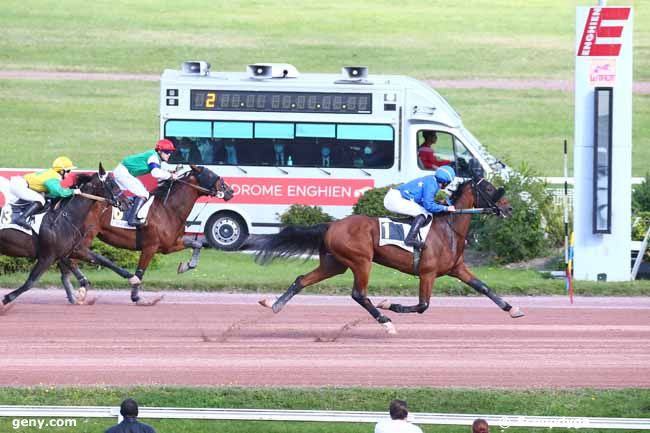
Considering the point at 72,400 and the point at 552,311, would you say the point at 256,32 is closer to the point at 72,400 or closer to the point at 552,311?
the point at 552,311

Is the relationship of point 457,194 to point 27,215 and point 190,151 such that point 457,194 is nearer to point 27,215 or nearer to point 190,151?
point 27,215

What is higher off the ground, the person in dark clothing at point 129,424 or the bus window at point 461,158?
the bus window at point 461,158

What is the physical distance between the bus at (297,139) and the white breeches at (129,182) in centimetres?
404

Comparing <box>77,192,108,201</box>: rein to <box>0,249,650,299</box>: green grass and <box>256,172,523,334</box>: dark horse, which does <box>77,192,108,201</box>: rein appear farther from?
<box>0,249,650,299</box>: green grass

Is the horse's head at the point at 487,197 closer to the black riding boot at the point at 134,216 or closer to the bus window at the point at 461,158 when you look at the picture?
the black riding boot at the point at 134,216

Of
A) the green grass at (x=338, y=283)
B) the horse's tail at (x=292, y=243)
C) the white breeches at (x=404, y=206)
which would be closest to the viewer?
the white breeches at (x=404, y=206)

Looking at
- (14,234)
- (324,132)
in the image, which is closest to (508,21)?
(324,132)

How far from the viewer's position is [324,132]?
2091 centimetres

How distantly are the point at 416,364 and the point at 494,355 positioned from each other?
36.5 inches

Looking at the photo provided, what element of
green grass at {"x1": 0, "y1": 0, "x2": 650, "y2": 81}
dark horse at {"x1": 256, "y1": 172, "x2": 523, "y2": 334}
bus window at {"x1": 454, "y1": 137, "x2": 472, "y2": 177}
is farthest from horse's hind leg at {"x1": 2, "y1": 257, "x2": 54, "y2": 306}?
green grass at {"x1": 0, "y1": 0, "x2": 650, "y2": 81}

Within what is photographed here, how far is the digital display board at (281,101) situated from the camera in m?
20.8

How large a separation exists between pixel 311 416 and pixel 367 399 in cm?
119

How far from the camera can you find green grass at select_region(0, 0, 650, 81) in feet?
132

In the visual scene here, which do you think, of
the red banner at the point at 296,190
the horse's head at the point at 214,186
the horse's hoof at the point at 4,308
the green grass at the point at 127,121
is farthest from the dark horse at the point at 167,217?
the green grass at the point at 127,121
